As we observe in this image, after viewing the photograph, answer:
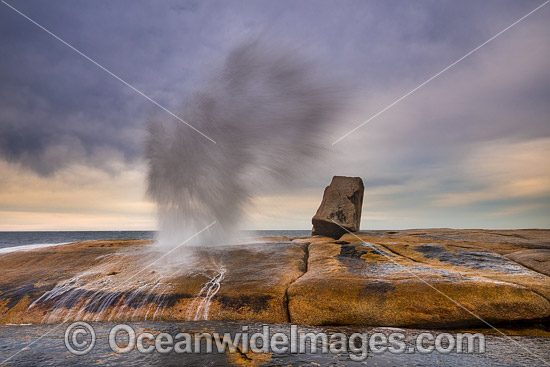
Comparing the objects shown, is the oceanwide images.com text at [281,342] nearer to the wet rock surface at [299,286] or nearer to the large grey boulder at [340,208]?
the wet rock surface at [299,286]

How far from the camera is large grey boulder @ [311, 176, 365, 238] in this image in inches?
536

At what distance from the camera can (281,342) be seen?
4512 mm

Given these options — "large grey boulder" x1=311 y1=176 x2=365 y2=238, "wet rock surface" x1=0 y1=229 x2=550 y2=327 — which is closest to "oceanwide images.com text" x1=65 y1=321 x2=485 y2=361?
"wet rock surface" x1=0 y1=229 x2=550 y2=327

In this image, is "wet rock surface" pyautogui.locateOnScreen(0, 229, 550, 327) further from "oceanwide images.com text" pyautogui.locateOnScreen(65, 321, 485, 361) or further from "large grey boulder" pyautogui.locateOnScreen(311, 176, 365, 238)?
"large grey boulder" pyautogui.locateOnScreen(311, 176, 365, 238)

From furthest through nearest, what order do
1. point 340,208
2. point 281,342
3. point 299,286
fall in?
point 340,208
point 299,286
point 281,342

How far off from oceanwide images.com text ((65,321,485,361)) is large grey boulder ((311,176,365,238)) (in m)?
8.61

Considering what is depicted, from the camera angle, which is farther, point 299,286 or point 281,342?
point 299,286

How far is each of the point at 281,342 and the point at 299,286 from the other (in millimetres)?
1838

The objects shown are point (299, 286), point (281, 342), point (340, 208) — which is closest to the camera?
point (281, 342)

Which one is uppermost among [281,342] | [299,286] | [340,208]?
[340,208]

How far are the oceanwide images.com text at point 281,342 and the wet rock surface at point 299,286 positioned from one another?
62cm

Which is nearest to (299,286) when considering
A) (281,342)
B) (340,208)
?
(281,342)

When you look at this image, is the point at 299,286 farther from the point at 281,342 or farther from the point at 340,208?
the point at 340,208

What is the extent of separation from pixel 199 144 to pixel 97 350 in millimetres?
9124
